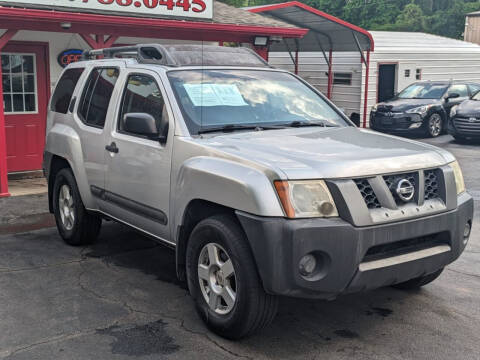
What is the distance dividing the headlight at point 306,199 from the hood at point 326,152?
1.9 inches

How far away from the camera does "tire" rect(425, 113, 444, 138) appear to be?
57.4ft

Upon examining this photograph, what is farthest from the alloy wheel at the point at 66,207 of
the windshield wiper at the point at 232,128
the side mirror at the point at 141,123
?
the windshield wiper at the point at 232,128

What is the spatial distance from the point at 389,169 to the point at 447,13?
54891mm

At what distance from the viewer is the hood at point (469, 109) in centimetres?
1572

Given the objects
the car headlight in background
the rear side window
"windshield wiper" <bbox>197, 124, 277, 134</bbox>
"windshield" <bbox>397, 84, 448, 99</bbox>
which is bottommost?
the car headlight in background

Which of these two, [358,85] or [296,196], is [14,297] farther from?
[358,85]

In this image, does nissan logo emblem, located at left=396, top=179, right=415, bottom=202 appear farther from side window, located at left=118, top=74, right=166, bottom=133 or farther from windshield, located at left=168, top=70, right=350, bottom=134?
side window, located at left=118, top=74, right=166, bottom=133

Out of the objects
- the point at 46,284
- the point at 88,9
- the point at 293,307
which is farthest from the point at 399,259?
the point at 88,9

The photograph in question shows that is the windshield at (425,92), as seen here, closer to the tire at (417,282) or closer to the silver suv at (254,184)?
the silver suv at (254,184)

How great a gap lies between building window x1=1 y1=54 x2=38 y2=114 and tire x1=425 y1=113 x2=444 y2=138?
10.8 m

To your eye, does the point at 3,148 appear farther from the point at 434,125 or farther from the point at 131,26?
the point at 434,125

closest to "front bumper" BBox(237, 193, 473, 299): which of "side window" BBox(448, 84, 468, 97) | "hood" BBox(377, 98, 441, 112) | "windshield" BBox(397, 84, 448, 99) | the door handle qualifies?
the door handle

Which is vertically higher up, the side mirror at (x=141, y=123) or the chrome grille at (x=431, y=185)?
the side mirror at (x=141, y=123)

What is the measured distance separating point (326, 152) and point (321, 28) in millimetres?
14263
